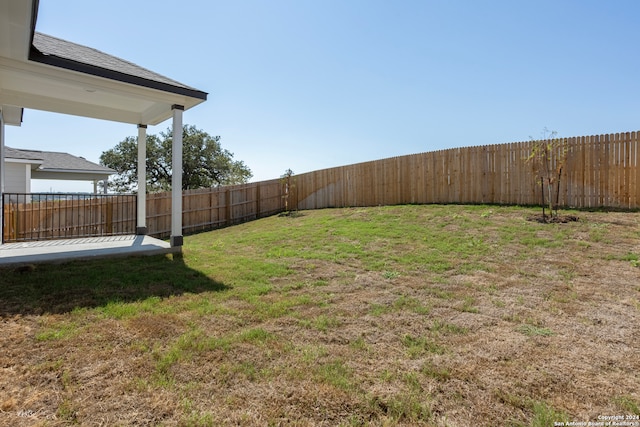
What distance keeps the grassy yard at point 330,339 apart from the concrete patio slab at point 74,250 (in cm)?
28

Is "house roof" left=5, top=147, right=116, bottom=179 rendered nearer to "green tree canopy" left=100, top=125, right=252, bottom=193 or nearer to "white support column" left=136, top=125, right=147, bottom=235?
"green tree canopy" left=100, top=125, right=252, bottom=193

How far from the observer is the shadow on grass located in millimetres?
3527

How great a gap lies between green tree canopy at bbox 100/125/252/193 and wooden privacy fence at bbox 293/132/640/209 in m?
11.6

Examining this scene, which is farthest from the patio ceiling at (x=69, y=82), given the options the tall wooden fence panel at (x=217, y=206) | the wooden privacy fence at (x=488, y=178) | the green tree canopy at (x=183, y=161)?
the green tree canopy at (x=183, y=161)

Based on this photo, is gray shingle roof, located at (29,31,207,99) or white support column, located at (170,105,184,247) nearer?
gray shingle roof, located at (29,31,207,99)

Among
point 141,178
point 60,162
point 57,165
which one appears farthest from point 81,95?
point 60,162

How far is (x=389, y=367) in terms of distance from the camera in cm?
242

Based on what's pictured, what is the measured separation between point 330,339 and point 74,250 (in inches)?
215

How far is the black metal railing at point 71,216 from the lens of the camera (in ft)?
29.6

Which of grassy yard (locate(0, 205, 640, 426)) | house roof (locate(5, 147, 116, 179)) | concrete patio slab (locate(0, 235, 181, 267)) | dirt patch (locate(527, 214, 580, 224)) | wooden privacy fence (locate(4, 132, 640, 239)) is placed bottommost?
grassy yard (locate(0, 205, 640, 426))

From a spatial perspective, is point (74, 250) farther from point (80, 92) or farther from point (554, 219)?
point (554, 219)

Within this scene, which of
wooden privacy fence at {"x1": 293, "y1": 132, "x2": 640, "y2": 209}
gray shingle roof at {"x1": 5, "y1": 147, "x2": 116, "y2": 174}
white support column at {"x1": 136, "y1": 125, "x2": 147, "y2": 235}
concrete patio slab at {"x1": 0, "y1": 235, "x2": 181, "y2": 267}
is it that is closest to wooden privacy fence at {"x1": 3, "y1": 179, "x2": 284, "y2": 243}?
concrete patio slab at {"x1": 0, "y1": 235, "x2": 181, "y2": 267}

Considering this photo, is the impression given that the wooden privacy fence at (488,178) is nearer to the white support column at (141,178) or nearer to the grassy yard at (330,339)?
the grassy yard at (330,339)

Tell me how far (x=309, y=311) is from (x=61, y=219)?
10336 mm
